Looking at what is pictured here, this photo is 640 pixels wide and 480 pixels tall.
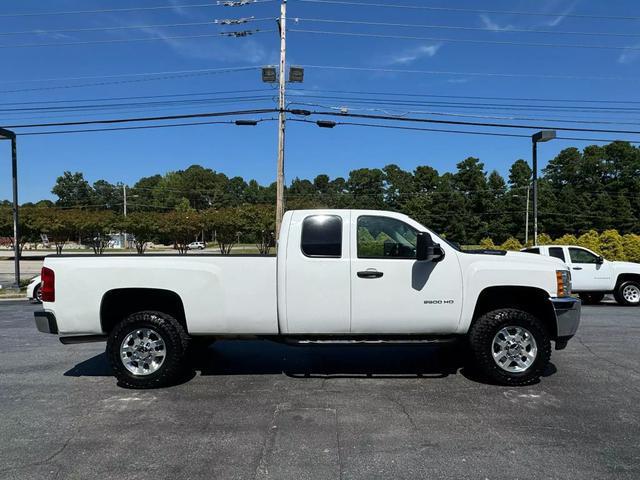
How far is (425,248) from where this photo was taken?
5.09 meters

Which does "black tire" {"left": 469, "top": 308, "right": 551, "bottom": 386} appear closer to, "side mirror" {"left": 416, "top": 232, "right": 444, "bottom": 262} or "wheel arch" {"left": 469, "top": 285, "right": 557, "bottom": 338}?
"wheel arch" {"left": 469, "top": 285, "right": 557, "bottom": 338}

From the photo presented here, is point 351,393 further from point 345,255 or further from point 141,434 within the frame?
point 141,434

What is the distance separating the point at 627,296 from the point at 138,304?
13375 mm

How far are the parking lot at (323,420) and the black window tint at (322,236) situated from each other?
5.05ft

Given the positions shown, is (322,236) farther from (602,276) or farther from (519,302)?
(602,276)

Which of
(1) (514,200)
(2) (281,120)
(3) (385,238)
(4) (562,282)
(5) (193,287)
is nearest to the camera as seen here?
(5) (193,287)

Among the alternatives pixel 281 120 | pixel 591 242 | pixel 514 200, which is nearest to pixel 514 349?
pixel 281 120

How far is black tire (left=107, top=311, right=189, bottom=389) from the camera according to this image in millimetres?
5227

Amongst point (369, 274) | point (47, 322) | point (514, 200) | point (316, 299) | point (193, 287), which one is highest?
point (514, 200)

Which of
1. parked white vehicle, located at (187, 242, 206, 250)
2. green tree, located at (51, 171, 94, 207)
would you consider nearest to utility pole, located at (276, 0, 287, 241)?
parked white vehicle, located at (187, 242, 206, 250)

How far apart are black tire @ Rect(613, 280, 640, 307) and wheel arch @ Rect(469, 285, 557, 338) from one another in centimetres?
968

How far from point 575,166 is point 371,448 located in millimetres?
72983

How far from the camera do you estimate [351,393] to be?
506 centimetres

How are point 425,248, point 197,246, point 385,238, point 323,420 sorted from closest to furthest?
point 323,420, point 425,248, point 385,238, point 197,246
